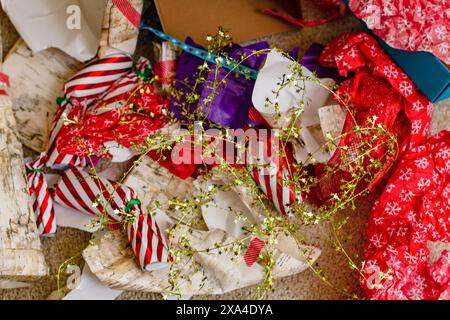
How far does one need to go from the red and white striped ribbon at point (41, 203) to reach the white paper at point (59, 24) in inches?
9.8

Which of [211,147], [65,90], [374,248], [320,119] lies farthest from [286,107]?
[65,90]

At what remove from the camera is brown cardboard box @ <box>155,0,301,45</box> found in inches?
45.3

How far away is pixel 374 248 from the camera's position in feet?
3.67

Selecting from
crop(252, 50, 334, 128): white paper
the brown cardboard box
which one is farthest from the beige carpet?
the brown cardboard box

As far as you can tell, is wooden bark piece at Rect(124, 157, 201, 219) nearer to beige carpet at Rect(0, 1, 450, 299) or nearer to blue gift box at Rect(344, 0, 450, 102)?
beige carpet at Rect(0, 1, 450, 299)

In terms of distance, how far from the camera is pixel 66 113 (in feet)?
3.78

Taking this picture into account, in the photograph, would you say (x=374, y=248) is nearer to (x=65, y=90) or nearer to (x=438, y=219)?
(x=438, y=219)

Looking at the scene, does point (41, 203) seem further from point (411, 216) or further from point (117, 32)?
point (411, 216)

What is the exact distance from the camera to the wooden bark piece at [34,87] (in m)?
A: 1.19

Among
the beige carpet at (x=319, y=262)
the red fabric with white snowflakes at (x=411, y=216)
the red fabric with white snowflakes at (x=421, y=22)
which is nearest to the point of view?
the red fabric with white snowflakes at (x=421, y=22)

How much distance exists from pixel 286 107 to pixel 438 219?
0.35 metres

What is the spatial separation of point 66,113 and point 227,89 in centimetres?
32

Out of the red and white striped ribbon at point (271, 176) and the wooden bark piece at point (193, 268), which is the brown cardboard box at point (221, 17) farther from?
the wooden bark piece at point (193, 268)

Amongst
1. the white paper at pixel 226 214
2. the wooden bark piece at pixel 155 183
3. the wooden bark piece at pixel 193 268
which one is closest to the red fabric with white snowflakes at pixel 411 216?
the wooden bark piece at pixel 193 268
